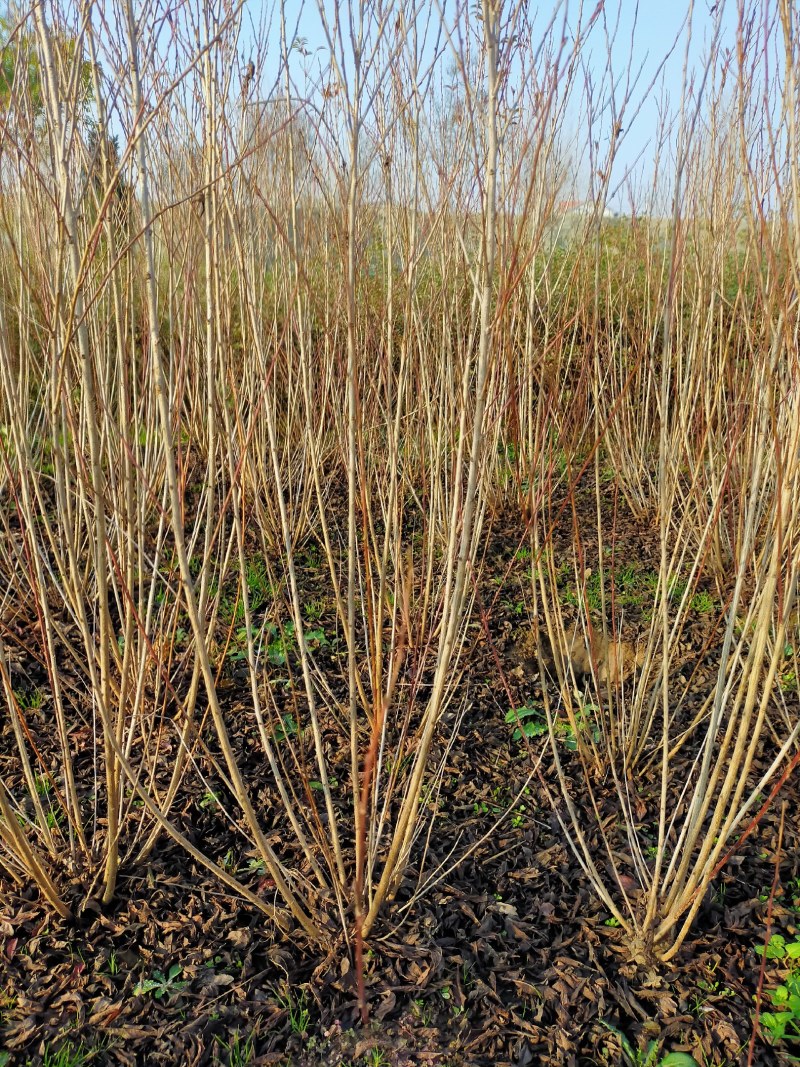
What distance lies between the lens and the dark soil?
1446 millimetres

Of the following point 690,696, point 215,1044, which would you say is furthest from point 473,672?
point 215,1044

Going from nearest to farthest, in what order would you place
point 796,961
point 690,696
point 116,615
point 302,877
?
point 796,961 → point 302,877 → point 690,696 → point 116,615

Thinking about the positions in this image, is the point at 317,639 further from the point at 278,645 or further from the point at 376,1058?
the point at 376,1058

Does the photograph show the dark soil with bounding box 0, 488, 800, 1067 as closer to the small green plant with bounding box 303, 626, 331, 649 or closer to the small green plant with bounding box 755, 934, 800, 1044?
the small green plant with bounding box 755, 934, 800, 1044

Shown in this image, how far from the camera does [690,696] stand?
2520 mm

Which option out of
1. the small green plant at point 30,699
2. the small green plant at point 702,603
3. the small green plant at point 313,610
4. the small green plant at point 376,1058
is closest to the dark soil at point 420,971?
the small green plant at point 376,1058

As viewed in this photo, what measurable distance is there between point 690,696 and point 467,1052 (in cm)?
143

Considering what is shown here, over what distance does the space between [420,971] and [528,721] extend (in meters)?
1.01

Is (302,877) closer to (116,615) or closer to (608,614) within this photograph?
(116,615)

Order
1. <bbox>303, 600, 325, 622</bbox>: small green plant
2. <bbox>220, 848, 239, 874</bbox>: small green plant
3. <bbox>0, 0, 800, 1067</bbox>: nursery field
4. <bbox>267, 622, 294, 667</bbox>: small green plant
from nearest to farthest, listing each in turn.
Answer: <bbox>0, 0, 800, 1067</bbox>: nursery field < <bbox>220, 848, 239, 874</bbox>: small green plant < <bbox>267, 622, 294, 667</bbox>: small green plant < <bbox>303, 600, 325, 622</bbox>: small green plant

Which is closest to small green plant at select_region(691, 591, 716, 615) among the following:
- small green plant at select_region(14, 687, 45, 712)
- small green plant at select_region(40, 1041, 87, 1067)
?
small green plant at select_region(14, 687, 45, 712)

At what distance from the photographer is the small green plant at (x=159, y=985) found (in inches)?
60.6

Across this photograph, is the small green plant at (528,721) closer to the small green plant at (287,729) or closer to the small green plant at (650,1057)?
the small green plant at (287,729)

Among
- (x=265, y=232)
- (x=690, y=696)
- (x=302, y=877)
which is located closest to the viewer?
(x=302, y=877)
